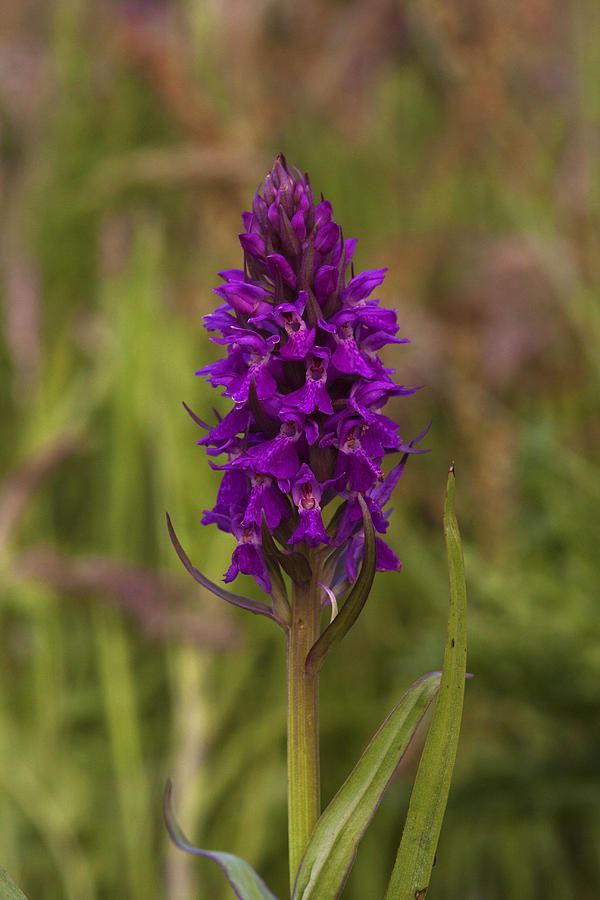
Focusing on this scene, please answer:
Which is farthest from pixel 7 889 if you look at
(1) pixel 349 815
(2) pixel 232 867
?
(1) pixel 349 815

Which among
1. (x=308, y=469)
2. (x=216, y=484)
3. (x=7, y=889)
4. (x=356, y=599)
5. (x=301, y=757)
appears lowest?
(x=7, y=889)

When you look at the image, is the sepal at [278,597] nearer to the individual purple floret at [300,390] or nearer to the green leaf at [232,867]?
the individual purple floret at [300,390]

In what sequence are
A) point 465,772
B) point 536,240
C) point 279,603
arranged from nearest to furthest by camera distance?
point 279,603 < point 465,772 < point 536,240

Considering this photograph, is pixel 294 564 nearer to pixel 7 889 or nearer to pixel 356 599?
pixel 356 599

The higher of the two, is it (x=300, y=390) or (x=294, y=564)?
(x=300, y=390)

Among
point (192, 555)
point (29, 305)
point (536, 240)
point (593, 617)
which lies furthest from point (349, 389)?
point (29, 305)

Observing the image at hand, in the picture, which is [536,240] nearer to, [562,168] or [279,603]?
[562,168]
